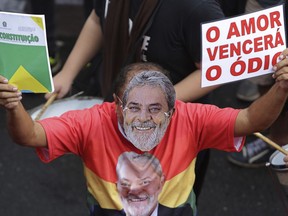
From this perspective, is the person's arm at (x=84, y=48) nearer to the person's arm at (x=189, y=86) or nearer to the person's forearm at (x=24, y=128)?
the person's arm at (x=189, y=86)

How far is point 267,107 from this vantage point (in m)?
1.95

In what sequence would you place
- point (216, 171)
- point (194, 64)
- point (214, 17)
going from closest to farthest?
1. point (214, 17)
2. point (194, 64)
3. point (216, 171)

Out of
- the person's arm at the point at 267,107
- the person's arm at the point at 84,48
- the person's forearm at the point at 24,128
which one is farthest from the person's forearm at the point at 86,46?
the person's arm at the point at 267,107

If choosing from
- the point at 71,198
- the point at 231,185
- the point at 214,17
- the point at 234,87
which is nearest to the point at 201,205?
the point at 231,185

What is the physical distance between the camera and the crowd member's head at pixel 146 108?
1896 millimetres

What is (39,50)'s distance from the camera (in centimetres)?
201

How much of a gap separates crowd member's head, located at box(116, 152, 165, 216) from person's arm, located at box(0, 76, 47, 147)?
0.25 m

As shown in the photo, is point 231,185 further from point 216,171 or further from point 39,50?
point 39,50

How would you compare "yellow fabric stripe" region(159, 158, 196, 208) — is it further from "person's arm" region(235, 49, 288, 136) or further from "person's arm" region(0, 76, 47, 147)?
"person's arm" region(0, 76, 47, 147)

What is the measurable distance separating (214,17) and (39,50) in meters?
0.60

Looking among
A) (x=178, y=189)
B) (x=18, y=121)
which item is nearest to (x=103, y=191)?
(x=178, y=189)

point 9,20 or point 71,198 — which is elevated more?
point 9,20

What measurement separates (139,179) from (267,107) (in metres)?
0.42

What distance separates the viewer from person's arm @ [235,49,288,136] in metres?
1.93
